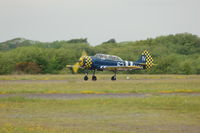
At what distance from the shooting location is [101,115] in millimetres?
20094

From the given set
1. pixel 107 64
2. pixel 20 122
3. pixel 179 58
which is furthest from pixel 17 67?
pixel 20 122

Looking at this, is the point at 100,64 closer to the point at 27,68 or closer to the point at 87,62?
the point at 87,62

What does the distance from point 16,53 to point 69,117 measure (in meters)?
58.7

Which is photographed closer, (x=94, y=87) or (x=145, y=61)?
(x=94, y=87)

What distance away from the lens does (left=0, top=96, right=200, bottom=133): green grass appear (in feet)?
54.5

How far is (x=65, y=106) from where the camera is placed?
23.2 meters

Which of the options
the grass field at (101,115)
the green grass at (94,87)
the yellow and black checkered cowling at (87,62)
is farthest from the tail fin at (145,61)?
the grass field at (101,115)

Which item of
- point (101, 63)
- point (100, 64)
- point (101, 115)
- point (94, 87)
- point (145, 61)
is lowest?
point (101, 115)


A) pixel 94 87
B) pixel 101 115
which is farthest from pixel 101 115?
pixel 94 87

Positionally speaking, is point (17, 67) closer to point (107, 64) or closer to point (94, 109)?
point (107, 64)

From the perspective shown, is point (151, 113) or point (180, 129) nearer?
point (180, 129)

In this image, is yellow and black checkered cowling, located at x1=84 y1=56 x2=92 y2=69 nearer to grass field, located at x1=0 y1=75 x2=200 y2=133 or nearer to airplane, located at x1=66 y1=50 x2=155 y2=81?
airplane, located at x1=66 y1=50 x2=155 y2=81

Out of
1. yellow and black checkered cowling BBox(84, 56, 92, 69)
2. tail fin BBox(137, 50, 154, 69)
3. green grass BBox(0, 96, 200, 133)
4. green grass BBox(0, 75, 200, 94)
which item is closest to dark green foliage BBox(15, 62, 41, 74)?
tail fin BBox(137, 50, 154, 69)

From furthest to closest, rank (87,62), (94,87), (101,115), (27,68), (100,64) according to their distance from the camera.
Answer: (27,68) → (100,64) → (87,62) → (94,87) → (101,115)
